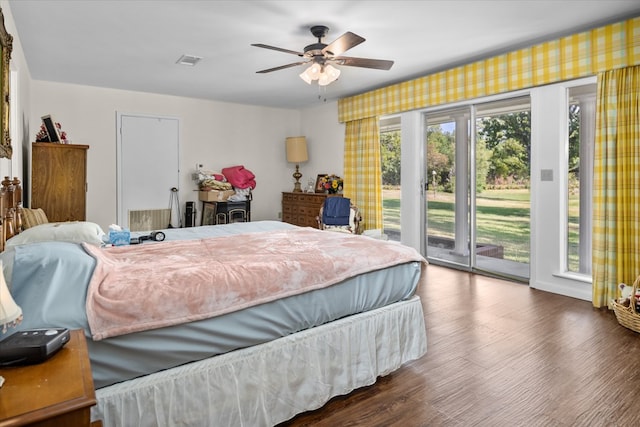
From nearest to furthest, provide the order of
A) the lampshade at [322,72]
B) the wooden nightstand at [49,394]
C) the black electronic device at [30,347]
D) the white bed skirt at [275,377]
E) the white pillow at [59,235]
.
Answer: the wooden nightstand at [49,394] → the black electronic device at [30,347] → the white bed skirt at [275,377] → the white pillow at [59,235] → the lampshade at [322,72]

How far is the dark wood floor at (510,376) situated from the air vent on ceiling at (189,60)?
3.51 m

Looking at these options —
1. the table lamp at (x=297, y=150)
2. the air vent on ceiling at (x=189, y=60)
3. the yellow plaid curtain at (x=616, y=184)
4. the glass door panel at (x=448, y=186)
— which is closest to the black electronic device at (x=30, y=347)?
the air vent on ceiling at (x=189, y=60)

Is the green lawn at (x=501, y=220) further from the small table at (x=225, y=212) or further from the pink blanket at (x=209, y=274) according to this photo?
the small table at (x=225, y=212)

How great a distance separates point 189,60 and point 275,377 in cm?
370

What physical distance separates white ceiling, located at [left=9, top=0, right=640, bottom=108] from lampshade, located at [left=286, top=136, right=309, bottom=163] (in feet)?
6.52

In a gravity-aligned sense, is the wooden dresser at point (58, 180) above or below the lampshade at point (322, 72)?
below

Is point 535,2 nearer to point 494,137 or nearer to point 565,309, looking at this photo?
Answer: point 494,137

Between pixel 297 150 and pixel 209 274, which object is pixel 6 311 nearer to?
pixel 209 274

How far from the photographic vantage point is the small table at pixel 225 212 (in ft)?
20.5

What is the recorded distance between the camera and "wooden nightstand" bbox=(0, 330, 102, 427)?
87 cm

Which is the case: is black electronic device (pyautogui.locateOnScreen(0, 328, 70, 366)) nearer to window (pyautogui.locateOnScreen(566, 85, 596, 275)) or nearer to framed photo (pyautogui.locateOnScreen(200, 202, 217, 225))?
window (pyautogui.locateOnScreen(566, 85, 596, 275))

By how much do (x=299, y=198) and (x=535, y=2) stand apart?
14.6ft

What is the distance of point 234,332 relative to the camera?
1735mm

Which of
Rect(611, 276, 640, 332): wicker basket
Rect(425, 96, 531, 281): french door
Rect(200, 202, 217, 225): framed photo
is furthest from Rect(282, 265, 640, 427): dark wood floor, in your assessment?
Rect(200, 202, 217, 225): framed photo
